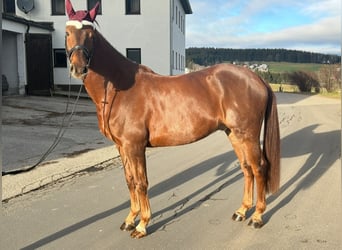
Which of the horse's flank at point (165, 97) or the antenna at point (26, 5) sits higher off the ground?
the antenna at point (26, 5)

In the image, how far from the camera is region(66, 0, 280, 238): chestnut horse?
3.62m

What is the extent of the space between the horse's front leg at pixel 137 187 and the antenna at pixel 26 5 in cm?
2217

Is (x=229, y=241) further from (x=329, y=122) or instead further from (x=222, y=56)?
(x=222, y=56)

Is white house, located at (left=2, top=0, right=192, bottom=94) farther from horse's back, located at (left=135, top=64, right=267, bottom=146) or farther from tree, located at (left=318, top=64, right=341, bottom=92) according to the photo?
horse's back, located at (left=135, top=64, right=267, bottom=146)

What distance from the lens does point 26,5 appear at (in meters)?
22.9

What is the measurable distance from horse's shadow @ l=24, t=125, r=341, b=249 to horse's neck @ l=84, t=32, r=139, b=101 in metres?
1.51

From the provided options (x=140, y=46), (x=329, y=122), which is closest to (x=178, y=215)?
(x=329, y=122)

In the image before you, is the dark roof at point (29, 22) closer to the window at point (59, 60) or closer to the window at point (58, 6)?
the window at point (58, 6)

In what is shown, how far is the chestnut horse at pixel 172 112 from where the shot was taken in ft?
11.9

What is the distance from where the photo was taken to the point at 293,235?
11.9ft

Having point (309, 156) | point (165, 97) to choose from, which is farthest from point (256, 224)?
point (309, 156)

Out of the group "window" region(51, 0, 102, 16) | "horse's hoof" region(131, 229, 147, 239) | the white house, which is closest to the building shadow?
"horse's hoof" region(131, 229, 147, 239)

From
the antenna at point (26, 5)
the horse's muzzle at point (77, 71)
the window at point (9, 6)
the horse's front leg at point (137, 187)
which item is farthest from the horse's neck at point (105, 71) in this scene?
the window at point (9, 6)

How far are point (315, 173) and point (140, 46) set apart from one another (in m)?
18.5
